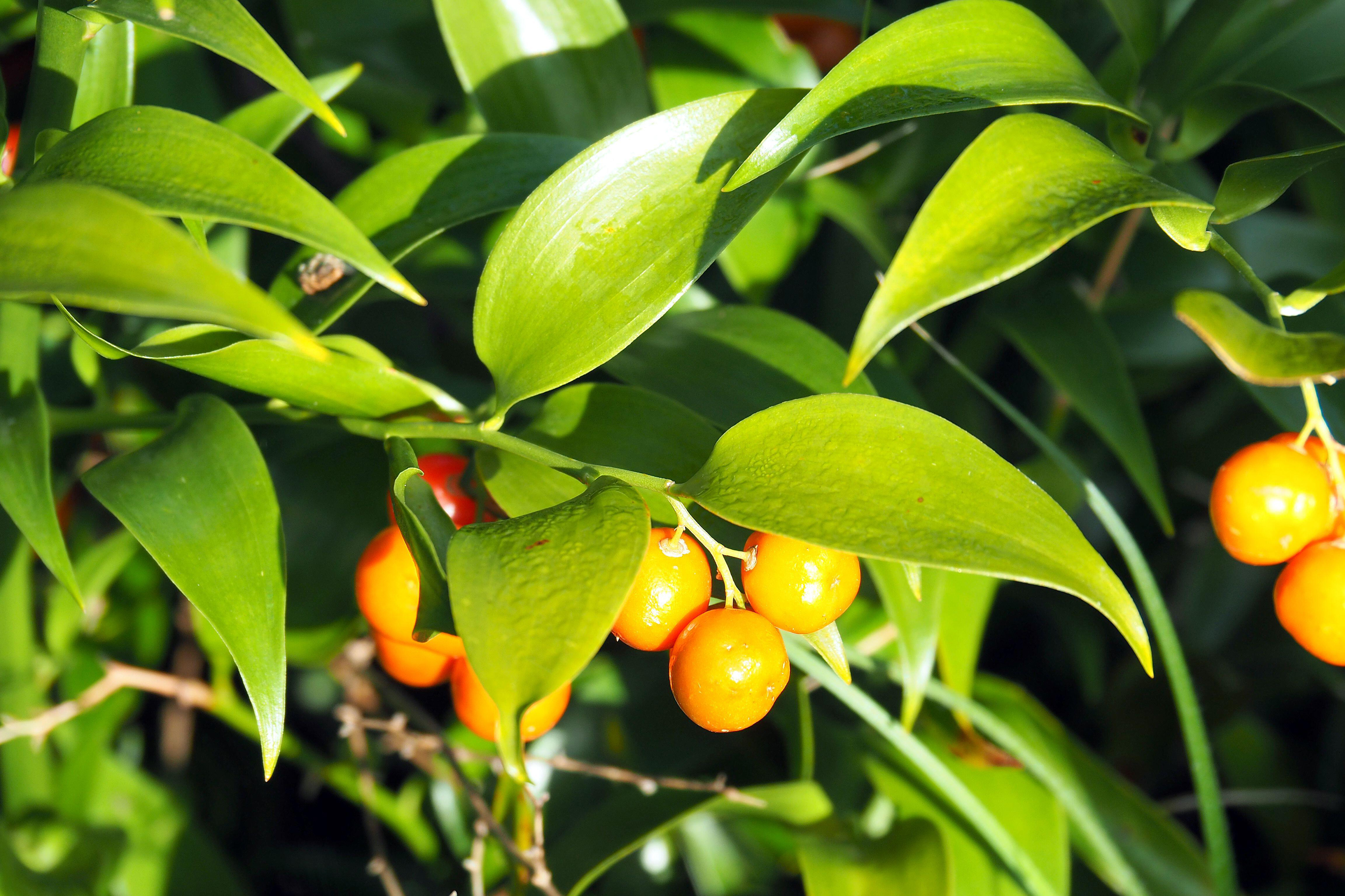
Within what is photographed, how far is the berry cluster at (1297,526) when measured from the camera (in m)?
0.42

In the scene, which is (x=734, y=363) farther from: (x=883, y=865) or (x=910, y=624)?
(x=883, y=865)

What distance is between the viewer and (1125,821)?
0.72 m

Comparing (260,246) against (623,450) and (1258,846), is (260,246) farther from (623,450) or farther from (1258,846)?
(1258,846)

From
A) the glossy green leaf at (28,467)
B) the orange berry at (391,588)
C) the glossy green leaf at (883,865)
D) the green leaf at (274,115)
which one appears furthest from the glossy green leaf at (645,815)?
the green leaf at (274,115)

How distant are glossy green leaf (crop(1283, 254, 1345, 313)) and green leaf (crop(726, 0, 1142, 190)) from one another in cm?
10

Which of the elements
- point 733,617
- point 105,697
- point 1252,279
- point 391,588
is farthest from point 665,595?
point 105,697

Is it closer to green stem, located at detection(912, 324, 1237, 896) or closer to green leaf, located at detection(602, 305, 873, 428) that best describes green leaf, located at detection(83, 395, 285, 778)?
green leaf, located at detection(602, 305, 873, 428)

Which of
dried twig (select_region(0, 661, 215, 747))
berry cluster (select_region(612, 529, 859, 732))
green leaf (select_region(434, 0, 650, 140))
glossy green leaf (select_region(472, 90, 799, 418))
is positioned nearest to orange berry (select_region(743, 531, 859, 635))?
berry cluster (select_region(612, 529, 859, 732))

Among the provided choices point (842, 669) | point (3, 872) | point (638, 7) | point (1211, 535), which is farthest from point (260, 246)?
point (1211, 535)

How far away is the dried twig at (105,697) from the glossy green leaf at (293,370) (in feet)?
0.95

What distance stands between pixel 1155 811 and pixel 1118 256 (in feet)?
1.39

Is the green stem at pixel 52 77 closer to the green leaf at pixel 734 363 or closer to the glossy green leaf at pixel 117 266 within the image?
the glossy green leaf at pixel 117 266

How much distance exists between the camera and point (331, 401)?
464 mm

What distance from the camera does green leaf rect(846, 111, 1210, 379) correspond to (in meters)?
0.31
